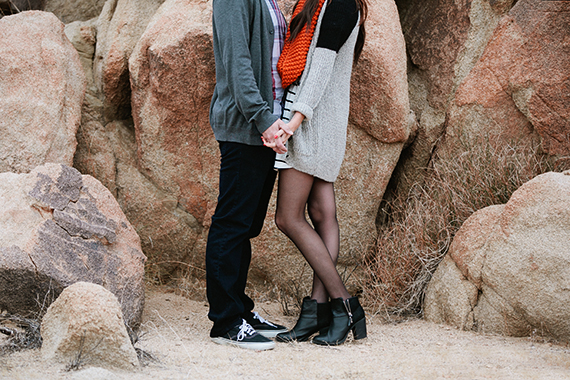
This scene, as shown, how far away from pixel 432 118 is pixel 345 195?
935 millimetres

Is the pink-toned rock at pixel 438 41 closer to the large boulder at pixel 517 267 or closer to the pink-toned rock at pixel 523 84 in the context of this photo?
the pink-toned rock at pixel 523 84

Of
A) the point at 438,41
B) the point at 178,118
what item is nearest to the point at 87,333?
the point at 178,118

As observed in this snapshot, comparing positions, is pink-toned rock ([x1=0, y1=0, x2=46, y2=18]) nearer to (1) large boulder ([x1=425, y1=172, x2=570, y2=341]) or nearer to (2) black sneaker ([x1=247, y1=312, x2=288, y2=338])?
(2) black sneaker ([x1=247, y1=312, x2=288, y2=338])

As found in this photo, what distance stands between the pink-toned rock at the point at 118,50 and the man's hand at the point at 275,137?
1.98m

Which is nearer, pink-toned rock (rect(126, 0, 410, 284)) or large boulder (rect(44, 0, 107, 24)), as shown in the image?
pink-toned rock (rect(126, 0, 410, 284))

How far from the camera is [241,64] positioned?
260 centimetres

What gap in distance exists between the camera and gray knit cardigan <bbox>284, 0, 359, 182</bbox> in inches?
106

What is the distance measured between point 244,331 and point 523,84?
253cm

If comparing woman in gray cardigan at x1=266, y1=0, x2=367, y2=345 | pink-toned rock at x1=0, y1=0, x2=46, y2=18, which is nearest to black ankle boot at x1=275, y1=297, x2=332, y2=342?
woman in gray cardigan at x1=266, y1=0, x2=367, y2=345

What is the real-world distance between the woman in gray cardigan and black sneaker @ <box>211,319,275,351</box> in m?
0.16

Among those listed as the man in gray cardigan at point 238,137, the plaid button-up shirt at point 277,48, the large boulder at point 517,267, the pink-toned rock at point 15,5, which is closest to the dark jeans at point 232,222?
the man in gray cardigan at point 238,137

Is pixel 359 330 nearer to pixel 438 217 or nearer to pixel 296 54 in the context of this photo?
pixel 438 217

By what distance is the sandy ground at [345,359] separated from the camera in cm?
233

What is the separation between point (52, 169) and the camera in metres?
3.12
